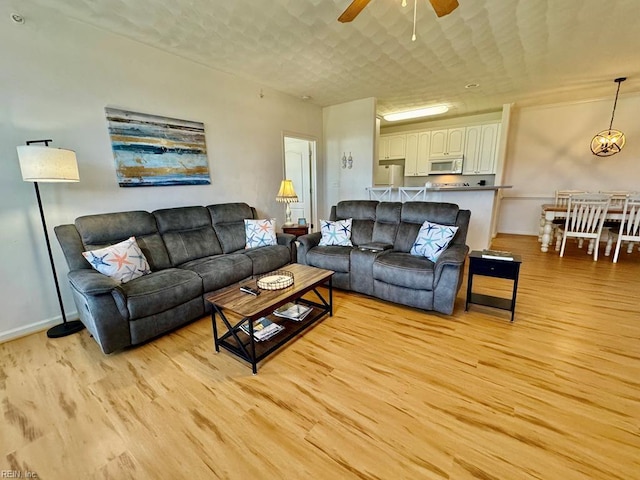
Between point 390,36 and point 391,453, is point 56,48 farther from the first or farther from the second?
point 391,453

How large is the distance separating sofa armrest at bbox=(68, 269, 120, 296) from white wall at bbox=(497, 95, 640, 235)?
708 centimetres

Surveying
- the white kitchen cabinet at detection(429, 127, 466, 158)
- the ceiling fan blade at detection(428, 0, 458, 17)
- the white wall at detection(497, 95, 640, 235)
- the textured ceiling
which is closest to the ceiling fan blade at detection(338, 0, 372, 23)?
the ceiling fan blade at detection(428, 0, 458, 17)

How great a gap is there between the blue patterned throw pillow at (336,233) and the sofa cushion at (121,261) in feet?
6.38

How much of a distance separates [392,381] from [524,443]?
694 mm

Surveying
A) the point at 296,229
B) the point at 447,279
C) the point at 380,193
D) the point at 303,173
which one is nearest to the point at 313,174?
the point at 303,173

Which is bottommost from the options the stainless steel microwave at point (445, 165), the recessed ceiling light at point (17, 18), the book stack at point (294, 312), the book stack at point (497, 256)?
the book stack at point (294, 312)

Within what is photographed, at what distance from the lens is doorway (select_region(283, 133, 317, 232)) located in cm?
533

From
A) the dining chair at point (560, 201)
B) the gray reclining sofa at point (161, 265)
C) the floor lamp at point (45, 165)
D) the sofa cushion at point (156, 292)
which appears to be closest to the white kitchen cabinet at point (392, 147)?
the dining chair at point (560, 201)

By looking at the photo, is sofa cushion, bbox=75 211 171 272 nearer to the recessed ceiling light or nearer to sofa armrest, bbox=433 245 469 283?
the recessed ceiling light

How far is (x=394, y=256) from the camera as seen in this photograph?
289 centimetres

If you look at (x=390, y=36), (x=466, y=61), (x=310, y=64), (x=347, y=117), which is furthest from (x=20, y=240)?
(x=466, y=61)

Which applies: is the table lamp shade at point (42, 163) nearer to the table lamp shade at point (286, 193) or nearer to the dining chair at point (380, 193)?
the table lamp shade at point (286, 193)

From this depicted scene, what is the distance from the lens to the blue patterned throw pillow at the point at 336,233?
346cm

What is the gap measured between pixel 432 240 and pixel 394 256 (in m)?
0.43
